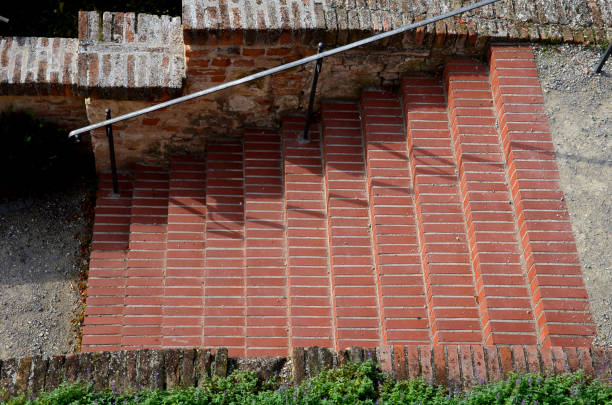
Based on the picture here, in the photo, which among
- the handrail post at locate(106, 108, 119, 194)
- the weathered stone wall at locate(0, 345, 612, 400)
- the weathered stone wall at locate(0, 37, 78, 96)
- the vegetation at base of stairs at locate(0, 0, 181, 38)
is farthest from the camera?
the vegetation at base of stairs at locate(0, 0, 181, 38)

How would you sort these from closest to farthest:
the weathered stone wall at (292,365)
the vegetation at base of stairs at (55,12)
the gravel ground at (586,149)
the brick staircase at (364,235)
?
the weathered stone wall at (292,365) < the gravel ground at (586,149) < the brick staircase at (364,235) < the vegetation at base of stairs at (55,12)

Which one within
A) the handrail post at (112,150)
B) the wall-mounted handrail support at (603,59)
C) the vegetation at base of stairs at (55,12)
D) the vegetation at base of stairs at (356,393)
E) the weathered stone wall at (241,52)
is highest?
the vegetation at base of stairs at (55,12)

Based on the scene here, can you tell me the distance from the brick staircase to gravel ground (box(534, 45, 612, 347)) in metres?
0.09

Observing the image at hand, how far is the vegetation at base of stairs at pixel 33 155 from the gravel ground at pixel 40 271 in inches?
4.4

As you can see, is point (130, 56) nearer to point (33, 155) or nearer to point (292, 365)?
point (33, 155)

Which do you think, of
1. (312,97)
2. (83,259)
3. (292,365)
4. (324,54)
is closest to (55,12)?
(83,259)

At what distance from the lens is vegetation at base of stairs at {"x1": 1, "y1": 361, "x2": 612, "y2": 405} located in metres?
3.92

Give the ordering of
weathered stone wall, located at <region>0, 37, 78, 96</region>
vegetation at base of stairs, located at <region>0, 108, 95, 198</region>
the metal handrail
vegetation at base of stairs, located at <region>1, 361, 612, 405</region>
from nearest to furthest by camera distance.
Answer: vegetation at base of stairs, located at <region>1, 361, 612, 405</region> < the metal handrail < weathered stone wall, located at <region>0, 37, 78, 96</region> < vegetation at base of stairs, located at <region>0, 108, 95, 198</region>

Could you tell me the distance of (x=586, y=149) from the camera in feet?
16.6

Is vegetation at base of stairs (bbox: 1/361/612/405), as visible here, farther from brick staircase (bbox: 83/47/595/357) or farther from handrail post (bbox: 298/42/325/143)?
handrail post (bbox: 298/42/325/143)

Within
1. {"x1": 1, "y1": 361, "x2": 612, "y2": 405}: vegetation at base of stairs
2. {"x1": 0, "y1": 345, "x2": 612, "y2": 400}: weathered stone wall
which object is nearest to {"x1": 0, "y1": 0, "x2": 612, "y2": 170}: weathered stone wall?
{"x1": 0, "y1": 345, "x2": 612, "y2": 400}: weathered stone wall

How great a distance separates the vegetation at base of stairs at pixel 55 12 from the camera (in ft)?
23.7

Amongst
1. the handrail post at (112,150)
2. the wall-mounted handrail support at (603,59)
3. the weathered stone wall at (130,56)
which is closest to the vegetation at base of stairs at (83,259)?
the handrail post at (112,150)

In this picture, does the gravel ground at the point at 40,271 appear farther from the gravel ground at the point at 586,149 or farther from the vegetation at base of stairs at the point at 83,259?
the gravel ground at the point at 586,149
